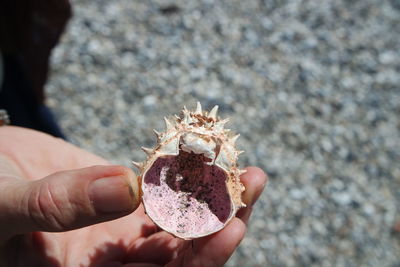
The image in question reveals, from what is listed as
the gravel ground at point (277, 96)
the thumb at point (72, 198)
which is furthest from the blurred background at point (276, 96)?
the thumb at point (72, 198)

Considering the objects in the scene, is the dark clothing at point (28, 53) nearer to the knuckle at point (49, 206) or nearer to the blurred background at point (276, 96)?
the blurred background at point (276, 96)

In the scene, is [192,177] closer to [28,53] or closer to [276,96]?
[28,53]

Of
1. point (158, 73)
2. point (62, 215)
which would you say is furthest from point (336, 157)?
point (62, 215)

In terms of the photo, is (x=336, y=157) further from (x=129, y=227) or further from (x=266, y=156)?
(x=129, y=227)

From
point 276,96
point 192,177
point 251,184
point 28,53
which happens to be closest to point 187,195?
point 192,177

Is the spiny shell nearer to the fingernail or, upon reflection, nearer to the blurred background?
the fingernail

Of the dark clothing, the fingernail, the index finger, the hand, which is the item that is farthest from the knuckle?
the dark clothing
